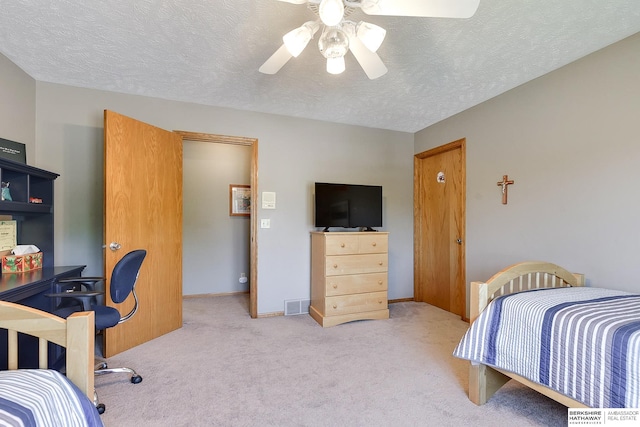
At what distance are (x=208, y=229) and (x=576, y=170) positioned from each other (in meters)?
4.17

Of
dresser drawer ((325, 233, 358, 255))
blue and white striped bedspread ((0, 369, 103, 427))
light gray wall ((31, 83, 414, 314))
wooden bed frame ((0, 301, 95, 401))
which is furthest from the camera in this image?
dresser drawer ((325, 233, 358, 255))

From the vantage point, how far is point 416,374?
2.05 metres

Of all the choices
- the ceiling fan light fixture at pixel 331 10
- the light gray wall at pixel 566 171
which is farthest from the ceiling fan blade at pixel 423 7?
the light gray wall at pixel 566 171

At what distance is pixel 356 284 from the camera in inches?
122

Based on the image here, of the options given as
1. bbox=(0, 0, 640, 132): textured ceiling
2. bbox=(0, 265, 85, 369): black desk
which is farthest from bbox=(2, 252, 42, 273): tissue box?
bbox=(0, 0, 640, 132): textured ceiling

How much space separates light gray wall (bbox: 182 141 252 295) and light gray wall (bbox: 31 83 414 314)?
1131 mm

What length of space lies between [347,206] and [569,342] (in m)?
2.25

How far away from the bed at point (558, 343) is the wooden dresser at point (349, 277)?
144 cm

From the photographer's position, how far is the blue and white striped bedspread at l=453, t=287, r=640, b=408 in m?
1.17

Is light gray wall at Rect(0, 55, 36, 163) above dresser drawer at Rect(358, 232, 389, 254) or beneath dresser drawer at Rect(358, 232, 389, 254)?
above

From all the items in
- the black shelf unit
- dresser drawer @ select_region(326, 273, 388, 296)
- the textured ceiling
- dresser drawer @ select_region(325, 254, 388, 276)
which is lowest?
dresser drawer @ select_region(326, 273, 388, 296)

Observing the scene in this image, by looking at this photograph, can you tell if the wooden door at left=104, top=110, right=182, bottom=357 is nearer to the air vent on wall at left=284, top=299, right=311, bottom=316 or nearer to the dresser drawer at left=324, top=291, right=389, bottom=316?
the air vent on wall at left=284, top=299, right=311, bottom=316

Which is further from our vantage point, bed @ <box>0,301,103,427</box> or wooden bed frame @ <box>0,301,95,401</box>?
wooden bed frame @ <box>0,301,95,401</box>

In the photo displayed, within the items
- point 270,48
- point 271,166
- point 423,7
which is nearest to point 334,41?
point 423,7
